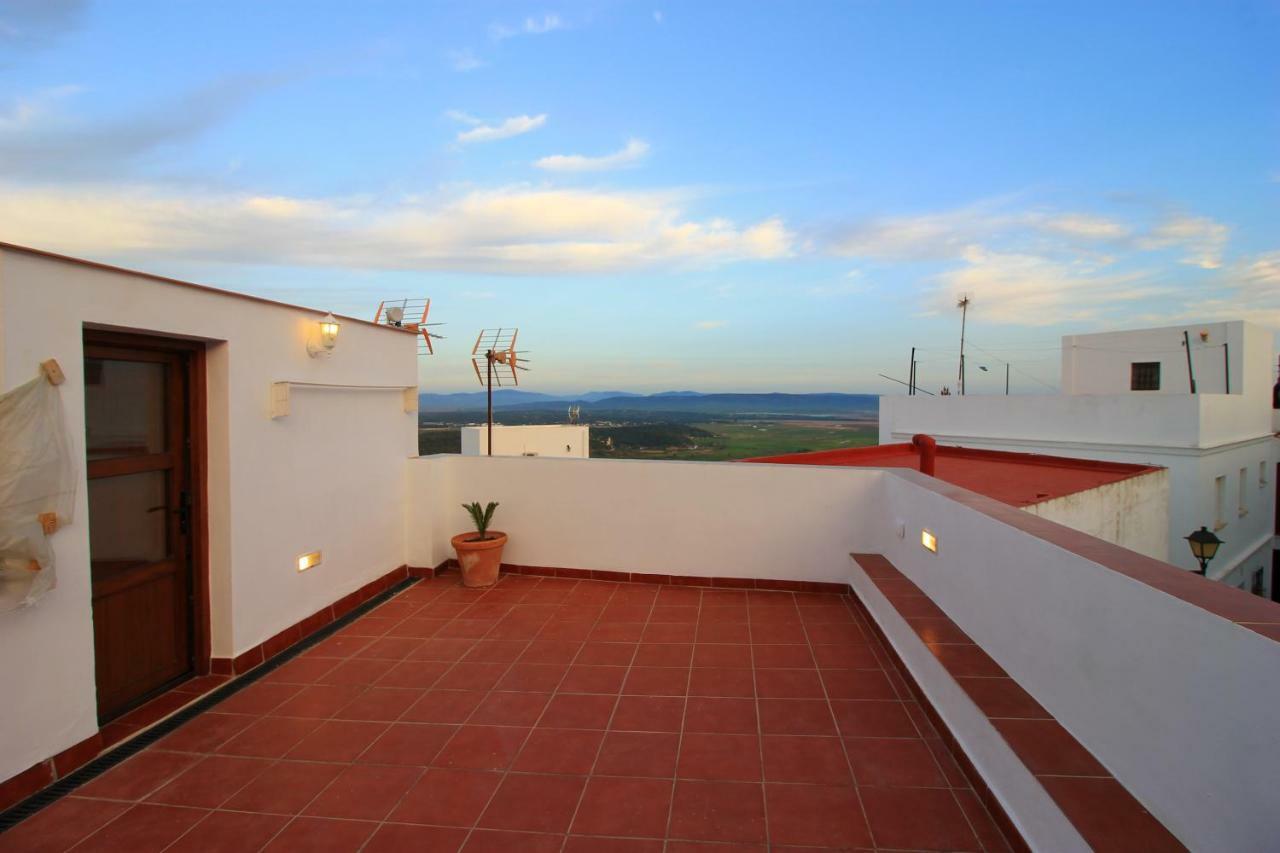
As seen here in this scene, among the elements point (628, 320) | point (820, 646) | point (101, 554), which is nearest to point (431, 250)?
point (628, 320)

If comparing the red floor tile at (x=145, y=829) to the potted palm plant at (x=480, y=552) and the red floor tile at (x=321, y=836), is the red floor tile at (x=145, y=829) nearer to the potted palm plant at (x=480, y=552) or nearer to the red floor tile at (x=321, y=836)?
the red floor tile at (x=321, y=836)

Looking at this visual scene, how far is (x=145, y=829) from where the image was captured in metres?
2.46

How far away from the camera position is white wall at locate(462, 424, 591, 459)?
55.6ft

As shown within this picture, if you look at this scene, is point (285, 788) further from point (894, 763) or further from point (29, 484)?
point (894, 763)

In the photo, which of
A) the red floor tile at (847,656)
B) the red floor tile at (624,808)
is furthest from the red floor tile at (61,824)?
the red floor tile at (847,656)

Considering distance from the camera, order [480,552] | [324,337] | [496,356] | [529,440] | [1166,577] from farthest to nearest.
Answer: [529,440] → [496,356] → [480,552] → [324,337] → [1166,577]

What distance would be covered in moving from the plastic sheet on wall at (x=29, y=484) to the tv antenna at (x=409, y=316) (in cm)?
335

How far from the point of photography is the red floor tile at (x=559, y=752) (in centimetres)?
286

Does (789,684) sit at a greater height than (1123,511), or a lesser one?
lesser

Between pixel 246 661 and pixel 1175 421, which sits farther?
pixel 1175 421

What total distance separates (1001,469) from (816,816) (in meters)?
7.81

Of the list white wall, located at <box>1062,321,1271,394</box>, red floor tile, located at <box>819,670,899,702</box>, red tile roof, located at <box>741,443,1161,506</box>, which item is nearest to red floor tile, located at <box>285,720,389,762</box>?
red floor tile, located at <box>819,670,899,702</box>

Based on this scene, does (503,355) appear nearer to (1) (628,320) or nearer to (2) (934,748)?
(1) (628,320)

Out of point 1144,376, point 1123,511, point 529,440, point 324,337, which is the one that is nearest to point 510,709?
point 324,337
